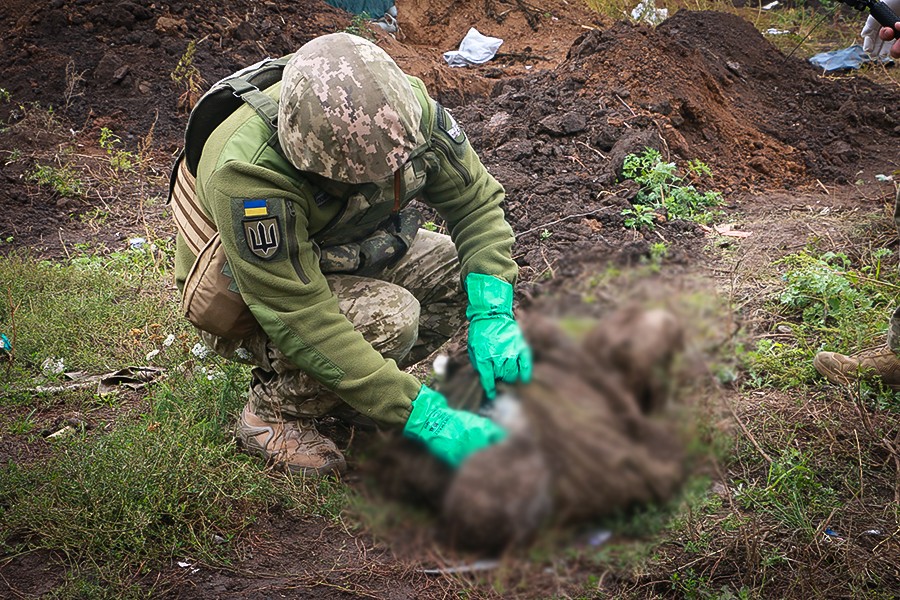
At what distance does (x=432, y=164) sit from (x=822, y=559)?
164 cm

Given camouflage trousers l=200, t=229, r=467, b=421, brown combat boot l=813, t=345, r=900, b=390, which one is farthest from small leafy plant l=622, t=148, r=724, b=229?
camouflage trousers l=200, t=229, r=467, b=421

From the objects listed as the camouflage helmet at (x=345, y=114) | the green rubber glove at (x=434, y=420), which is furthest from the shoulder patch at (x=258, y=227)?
the green rubber glove at (x=434, y=420)

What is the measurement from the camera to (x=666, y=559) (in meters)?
2.31

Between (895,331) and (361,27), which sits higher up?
(895,331)

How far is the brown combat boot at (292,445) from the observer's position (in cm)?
280

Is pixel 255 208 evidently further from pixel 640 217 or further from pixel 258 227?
pixel 640 217

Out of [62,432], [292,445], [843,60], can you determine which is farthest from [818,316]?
[843,60]

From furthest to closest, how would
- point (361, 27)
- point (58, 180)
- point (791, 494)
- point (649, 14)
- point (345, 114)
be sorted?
point (649, 14), point (361, 27), point (58, 180), point (791, 494), point (345, 114)

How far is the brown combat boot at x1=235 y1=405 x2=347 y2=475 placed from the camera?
110 inches

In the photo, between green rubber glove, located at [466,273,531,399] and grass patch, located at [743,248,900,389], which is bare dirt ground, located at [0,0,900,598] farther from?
green rubber glove, located at [466,273,531,399]

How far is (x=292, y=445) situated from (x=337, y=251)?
68cm

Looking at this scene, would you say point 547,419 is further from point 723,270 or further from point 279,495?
point 723,270

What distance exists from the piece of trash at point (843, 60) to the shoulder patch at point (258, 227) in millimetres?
6470

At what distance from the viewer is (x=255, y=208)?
7.55 ft
